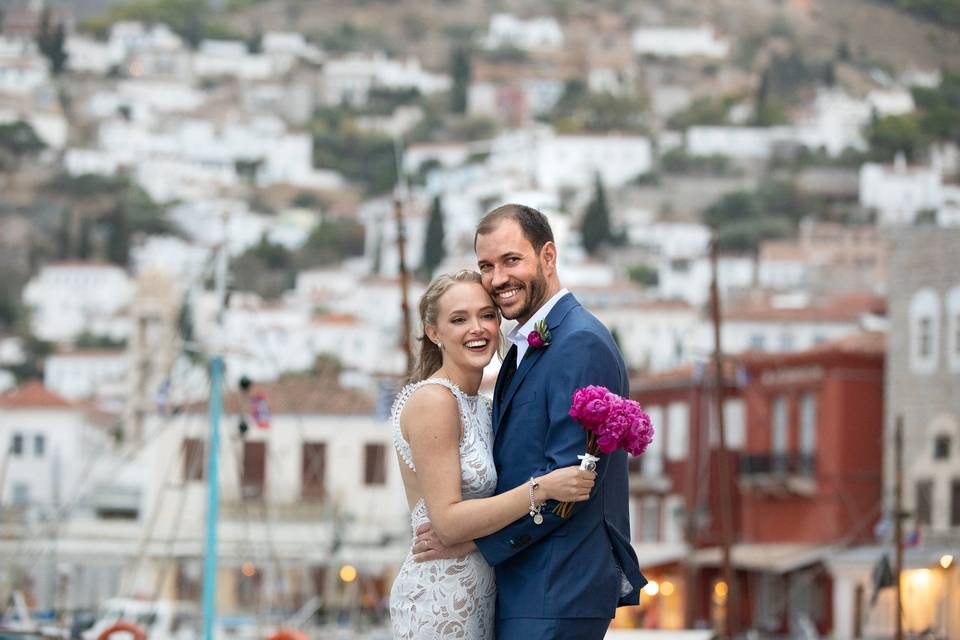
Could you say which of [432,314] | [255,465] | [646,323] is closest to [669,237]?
[646,323]

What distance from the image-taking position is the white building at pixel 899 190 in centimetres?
18412

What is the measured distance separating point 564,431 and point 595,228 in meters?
170

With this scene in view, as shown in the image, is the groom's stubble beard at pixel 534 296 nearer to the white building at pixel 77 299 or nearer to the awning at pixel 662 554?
the awning at pixel 662 554

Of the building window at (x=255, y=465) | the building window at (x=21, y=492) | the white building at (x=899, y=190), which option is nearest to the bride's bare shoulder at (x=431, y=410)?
the building window at (x=255, y=465)

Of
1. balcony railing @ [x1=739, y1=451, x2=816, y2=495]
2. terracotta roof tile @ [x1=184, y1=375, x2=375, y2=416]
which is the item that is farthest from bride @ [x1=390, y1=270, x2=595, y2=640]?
terracotta roof tile @ [x1=184, y1=375, x2=375, y2=416]

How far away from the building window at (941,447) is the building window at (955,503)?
1.69 ft

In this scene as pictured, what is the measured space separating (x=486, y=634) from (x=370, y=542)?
46.3 metres

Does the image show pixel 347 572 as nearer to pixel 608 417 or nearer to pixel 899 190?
pixel 608 417

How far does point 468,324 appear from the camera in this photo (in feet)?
28.2

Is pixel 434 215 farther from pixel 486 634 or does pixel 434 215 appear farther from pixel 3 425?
pixel 486 634

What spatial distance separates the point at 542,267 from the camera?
8.67 m

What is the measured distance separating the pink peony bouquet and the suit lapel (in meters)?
0.36

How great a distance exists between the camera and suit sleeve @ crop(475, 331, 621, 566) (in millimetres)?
8227

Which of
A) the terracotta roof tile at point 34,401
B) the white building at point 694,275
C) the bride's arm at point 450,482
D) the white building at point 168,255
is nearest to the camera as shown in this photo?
the bride's arm at point 450,482
